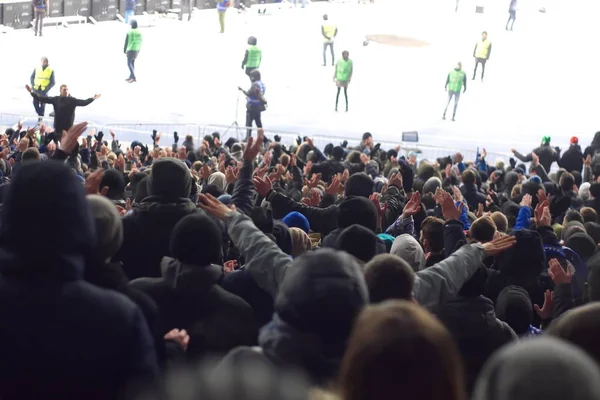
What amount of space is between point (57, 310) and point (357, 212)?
9.38 feet

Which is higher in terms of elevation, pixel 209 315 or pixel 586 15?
pixel 586 15

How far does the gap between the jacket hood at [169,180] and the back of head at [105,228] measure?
55.0 inches

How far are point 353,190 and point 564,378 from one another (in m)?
5.22

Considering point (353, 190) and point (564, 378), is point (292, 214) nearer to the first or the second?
point (353, 190)

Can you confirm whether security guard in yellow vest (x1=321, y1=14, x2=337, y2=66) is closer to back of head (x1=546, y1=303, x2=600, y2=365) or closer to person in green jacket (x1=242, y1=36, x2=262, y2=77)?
person in green jacket (x1=242, y1=36, x2=262, y2=77)

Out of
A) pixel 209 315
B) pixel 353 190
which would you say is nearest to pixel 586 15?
pixel 353 190

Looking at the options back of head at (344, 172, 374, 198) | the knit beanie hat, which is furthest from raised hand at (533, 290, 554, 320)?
back of head at (344, 172, 374, 198)

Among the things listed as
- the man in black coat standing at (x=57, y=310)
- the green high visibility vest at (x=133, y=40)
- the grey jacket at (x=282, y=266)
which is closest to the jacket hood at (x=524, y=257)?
the grey jacket at (x=282, y=266)

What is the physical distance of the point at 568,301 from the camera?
16.4ft

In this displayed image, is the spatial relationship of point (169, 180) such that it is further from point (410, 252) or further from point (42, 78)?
point (42, 78)

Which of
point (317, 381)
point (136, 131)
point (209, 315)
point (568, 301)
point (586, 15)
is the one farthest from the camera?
point (586, 15)

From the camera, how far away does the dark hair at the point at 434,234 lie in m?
5.37

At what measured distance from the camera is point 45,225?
2775 millimetres

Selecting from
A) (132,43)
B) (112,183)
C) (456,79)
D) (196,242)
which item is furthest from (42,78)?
(196,242)
